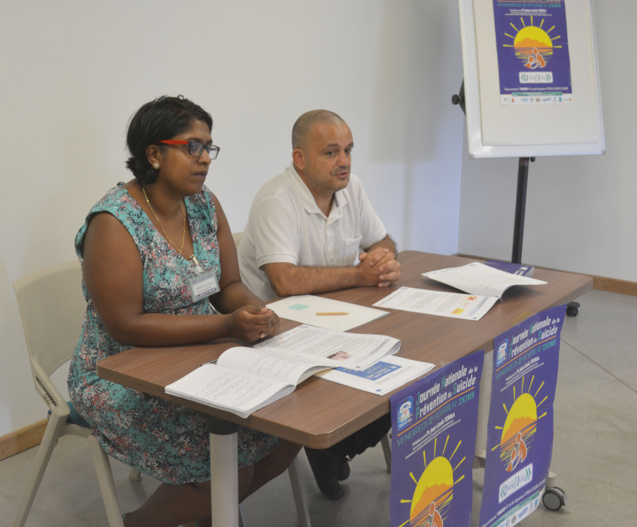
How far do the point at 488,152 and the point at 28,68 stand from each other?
2.46m

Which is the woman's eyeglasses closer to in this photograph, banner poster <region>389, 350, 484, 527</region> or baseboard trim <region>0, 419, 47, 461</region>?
banner poster <region>389, 350, 484, 527</region>

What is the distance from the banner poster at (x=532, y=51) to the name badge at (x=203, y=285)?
→ 2609 millimetres

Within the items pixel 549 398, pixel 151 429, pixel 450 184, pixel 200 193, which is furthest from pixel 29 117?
pixel 450 184

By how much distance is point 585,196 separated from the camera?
4.62 meters

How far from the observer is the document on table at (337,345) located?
1438mm

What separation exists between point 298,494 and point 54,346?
2.66 feet

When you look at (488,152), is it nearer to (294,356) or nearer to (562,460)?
(562,460)

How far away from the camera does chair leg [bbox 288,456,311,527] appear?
79.4 inches

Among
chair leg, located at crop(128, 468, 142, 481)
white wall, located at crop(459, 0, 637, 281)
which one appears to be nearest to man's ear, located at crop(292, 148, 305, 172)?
chair leg, located at crop(128, 468, 142, 481)

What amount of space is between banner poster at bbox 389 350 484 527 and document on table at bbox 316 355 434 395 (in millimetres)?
30

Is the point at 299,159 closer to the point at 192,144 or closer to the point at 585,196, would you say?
the point at 192,144

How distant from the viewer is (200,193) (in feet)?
6.21

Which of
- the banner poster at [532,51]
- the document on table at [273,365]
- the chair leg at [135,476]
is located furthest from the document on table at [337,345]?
the banner poster at [532,51]

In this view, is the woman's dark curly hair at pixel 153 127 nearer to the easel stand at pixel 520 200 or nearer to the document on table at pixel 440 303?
the document on table at pixel 440 303
